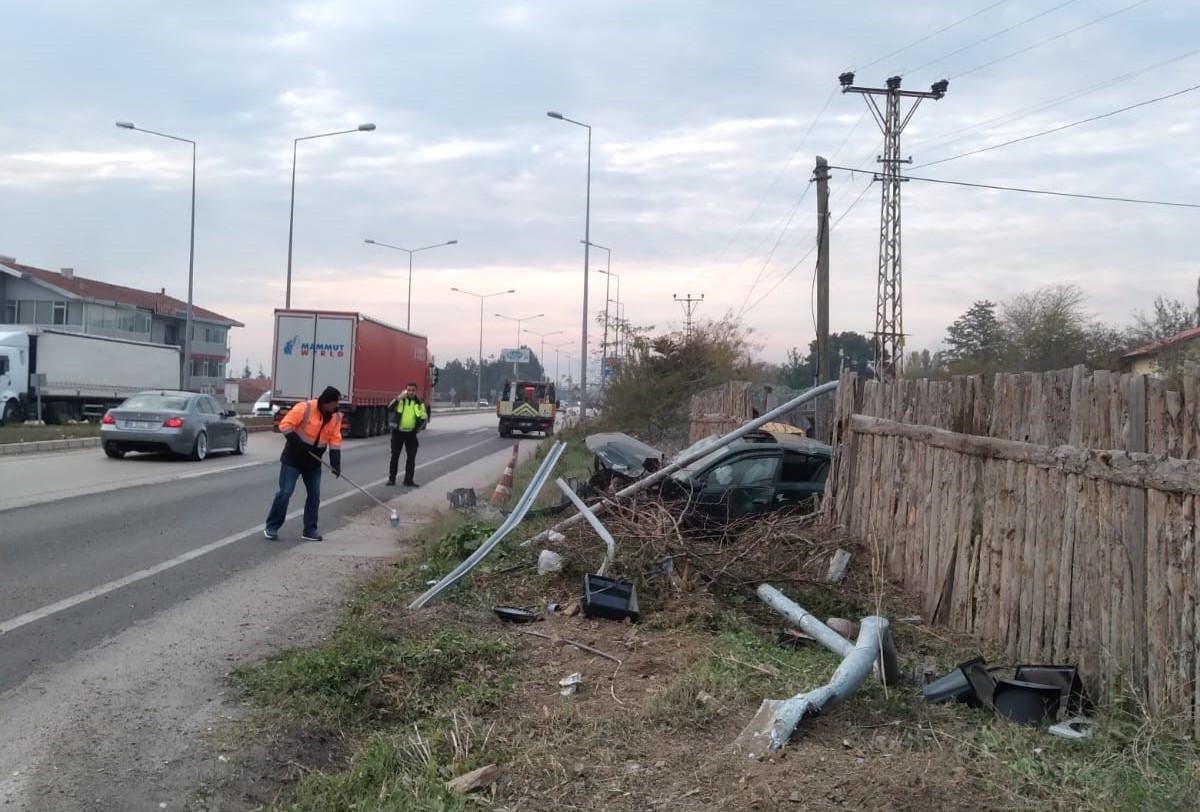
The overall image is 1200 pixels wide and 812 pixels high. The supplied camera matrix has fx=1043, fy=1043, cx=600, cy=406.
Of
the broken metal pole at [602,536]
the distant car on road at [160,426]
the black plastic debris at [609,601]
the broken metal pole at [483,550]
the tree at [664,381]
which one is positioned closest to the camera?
the black plastic debris at [609,601]

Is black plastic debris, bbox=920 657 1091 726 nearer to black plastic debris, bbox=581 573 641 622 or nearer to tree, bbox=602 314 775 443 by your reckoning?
black plastic debris, bbox=581 573 641 622

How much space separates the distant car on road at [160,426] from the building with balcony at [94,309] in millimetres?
33287

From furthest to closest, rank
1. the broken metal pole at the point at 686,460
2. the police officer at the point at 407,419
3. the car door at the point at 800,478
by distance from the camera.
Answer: the police officer at the point at 407,419, the car door at the point at 800,478, the broken metal pole at the point at 686,460

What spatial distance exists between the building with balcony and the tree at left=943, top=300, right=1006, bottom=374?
1493 inches

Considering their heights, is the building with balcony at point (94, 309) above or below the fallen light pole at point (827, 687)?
above

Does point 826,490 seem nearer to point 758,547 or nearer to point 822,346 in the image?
point 758,547

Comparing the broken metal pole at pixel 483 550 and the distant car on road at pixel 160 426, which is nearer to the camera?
the broken metal pole at pixel 483 550

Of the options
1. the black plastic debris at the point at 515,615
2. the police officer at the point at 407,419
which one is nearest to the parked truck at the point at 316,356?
the police officer at the point at 407,419

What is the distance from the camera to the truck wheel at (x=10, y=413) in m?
31.8

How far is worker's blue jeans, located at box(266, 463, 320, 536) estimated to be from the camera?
11.2 meters

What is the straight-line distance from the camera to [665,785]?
4.09m

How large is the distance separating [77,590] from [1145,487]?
7.54 m

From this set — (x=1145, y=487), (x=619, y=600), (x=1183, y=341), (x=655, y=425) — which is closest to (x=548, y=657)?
(x=619, y=600)

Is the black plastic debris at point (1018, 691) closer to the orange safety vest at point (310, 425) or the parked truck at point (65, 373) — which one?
the orange safety vest at point (310, 425)
